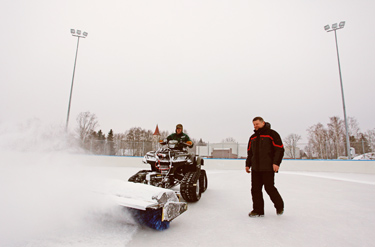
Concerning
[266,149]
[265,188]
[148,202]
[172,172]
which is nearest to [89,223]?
[148,202]

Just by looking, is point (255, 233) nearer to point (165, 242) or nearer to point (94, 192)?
point (165, 242)

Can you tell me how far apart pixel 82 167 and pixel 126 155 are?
658 inches

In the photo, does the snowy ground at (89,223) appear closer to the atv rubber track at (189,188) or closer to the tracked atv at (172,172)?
the atv rubber track at (189,188)

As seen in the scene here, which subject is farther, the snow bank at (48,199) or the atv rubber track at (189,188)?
the atv rubber track at (189,188)

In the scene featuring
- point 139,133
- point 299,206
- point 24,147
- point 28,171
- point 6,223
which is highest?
point 139,133

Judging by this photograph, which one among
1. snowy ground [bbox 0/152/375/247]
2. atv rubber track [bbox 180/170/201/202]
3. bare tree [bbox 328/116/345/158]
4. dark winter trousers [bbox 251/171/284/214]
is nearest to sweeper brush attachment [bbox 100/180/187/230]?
snowy ground [bbox 0/152/375/247]

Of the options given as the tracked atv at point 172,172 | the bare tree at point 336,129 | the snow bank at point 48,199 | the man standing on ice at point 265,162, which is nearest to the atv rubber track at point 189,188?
the tracked atv at point 172,172

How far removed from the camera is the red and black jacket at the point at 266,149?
325 centimetres

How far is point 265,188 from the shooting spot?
3.30 m

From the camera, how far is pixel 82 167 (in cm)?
279

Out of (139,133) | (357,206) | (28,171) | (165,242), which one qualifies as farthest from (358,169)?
(139,133)

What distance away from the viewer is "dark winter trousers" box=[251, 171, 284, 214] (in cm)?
326

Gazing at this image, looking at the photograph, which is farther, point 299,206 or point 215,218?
point 299,206

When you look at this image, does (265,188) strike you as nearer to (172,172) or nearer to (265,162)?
(265,162)
